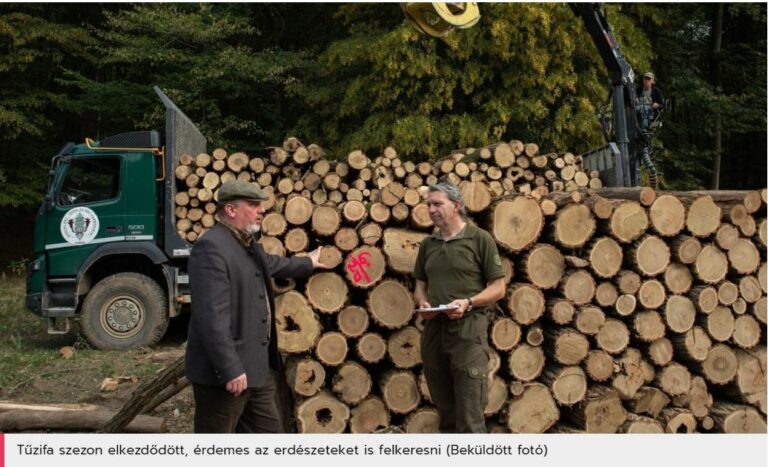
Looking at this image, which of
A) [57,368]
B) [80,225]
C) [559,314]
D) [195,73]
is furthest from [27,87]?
[559,314]

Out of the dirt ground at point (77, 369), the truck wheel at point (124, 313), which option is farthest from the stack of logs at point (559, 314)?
the truck wheel at point (124, 313)

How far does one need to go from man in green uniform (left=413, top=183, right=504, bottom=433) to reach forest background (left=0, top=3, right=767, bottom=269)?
31.1ft

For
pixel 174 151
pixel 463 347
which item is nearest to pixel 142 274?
pixel 174 151

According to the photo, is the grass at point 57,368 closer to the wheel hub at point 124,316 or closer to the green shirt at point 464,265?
the wheel hub at point 124,316

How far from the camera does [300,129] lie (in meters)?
16.4

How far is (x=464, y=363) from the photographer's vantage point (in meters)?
4.30

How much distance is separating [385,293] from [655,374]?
7.11 feet

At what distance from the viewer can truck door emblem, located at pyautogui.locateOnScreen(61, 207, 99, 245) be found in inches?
342

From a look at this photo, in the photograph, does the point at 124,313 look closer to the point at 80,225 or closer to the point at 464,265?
the point at 80,225

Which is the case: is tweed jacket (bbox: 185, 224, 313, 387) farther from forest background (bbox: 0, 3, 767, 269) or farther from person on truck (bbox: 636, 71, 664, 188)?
forest background (bbox: 0, 3, 767, 269)

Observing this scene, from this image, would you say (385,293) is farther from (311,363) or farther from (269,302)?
(269,302)

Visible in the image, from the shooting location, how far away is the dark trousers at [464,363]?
14.1ft

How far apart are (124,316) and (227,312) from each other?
5.78 m

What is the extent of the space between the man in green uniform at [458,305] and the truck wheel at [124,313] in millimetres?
5205
